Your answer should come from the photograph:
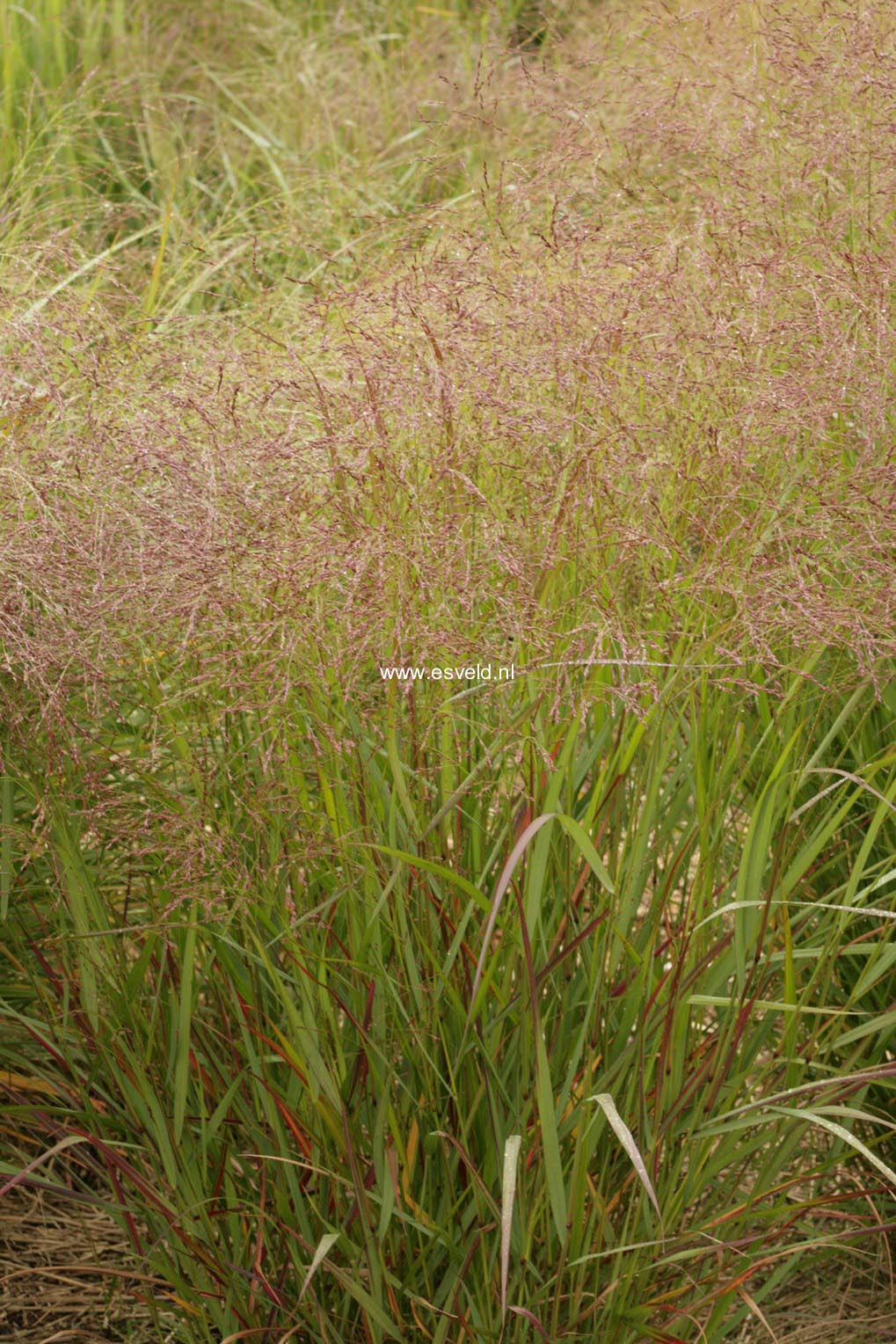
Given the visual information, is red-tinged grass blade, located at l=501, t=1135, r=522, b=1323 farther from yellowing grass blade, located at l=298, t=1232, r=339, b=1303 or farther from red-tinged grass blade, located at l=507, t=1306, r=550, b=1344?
yellowing grass blade, located at l=298, t=1232, r=339, b=1303

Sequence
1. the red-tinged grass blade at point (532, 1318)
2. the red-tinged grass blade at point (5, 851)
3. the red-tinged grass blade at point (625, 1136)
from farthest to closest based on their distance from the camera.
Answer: the red-tinged grass blade at point (5, 851), the red-tinged grass blade at point (532, 1318), the red-tinged grass blade at point (625, 1136)

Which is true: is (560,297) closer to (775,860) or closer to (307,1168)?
(775,860)

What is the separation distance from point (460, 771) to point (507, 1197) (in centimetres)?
42

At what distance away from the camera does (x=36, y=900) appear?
1.86 meters

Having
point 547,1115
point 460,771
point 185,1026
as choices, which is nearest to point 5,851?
point 185,1026

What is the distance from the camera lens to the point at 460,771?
1428mm

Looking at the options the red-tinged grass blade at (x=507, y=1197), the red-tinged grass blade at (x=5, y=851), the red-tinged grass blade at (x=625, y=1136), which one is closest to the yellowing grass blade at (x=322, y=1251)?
the red-tinged grass blade at (x=507, y=1197)

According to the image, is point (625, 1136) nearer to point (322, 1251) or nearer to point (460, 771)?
point (322, 1251)

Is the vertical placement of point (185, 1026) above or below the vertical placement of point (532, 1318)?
above

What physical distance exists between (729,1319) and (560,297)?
1049 millimetres

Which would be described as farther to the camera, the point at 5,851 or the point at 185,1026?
the point at 5,851

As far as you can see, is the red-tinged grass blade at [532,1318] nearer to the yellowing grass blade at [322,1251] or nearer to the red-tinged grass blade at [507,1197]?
the red-tinged grass blade at [507,1197]

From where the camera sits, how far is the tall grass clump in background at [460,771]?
4.29 feet

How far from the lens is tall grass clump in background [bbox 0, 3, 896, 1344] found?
4.29 feet
